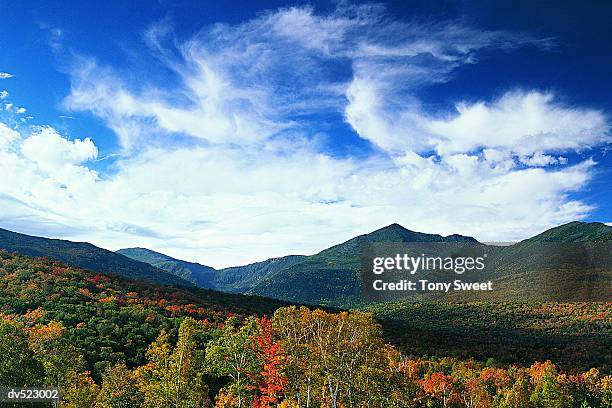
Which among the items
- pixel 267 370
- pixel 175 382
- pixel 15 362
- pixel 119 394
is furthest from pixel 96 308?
pixel 175 382

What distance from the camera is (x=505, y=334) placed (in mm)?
132500

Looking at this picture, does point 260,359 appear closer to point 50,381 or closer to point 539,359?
point 50,381

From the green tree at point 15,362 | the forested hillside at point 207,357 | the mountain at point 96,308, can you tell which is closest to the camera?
the green tree at point 15,362

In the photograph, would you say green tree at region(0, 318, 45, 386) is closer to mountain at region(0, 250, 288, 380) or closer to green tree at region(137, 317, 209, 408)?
mountain at region(0, 250, 288, 380)

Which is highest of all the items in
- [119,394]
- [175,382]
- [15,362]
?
[15,362]

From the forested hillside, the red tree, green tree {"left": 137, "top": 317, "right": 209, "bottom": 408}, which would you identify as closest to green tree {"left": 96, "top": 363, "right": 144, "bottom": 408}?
the forested hillside

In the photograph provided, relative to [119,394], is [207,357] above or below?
above

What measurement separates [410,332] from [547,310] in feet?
252

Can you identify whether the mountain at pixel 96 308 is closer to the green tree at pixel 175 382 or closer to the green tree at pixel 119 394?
the green tree at pixel 119 394

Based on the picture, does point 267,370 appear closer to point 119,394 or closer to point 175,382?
point 175,382

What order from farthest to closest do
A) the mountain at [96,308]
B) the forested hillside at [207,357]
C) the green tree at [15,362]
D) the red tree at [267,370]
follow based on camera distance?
the mountain at [96,308], the red tree at [267,370], the forested hillside at [207,357], the green tree at [15,362]

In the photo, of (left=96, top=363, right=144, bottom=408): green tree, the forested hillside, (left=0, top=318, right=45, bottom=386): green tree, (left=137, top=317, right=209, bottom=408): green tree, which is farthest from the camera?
(left=96, top=363, right=144, bottom=408): green tree

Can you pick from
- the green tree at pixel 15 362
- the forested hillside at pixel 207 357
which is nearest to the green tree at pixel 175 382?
the forested hillside at pixel 207 357

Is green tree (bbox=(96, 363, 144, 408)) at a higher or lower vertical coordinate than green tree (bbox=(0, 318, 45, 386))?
lower
